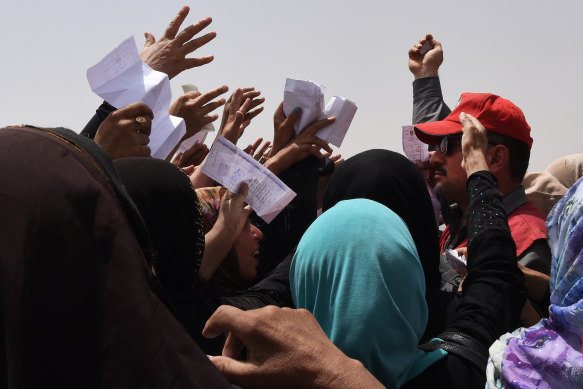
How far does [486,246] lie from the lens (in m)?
1.80

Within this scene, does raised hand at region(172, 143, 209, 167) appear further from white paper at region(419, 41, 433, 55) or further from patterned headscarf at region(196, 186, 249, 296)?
white paper at region(419, 41, 433, 55)

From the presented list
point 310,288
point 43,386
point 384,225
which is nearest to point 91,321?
point 43,386

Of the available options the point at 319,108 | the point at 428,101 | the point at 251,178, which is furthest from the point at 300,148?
the point at 428,101

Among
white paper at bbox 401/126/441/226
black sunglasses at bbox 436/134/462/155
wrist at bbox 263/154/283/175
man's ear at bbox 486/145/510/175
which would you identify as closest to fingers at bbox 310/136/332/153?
wrist at bbox 263/154/283/175

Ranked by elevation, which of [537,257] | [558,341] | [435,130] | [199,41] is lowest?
[537,257]

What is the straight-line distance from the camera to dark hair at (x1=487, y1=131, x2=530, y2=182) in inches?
113

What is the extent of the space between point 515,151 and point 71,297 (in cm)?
254

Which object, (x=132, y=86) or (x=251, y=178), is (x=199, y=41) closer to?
(x=132, y=86)

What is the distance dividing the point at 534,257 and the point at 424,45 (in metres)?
1.99

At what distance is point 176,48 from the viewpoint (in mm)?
3291

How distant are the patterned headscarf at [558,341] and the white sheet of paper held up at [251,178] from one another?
1.26m

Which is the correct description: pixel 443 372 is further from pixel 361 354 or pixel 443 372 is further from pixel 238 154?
pixel 238 154

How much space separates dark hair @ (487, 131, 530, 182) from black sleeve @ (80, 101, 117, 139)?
1.85 metres

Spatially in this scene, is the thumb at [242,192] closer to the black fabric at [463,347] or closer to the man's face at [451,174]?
the man's face at [451,174]
